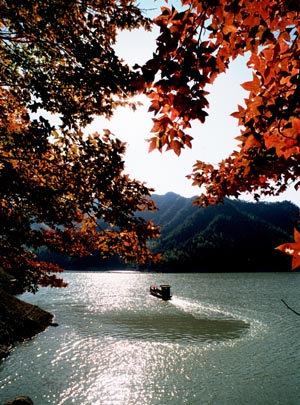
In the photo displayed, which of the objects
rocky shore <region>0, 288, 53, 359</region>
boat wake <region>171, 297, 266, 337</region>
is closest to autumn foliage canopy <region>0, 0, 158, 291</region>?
rocky shore <region>0, 288, 53, 359</region>

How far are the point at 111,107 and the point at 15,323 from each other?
27099 millimetres

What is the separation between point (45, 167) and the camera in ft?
20.2

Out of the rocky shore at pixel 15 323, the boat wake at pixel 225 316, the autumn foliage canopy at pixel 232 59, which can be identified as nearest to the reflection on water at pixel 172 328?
the boat wake at pixel 225 316

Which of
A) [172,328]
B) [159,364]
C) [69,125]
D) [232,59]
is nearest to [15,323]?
[159,364]

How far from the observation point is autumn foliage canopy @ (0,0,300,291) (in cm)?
261

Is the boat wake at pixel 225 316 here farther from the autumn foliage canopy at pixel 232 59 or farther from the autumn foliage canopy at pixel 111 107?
the autumn foliage canopy at pixel 232 59

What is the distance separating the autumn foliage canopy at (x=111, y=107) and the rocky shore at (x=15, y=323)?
69.4 ft

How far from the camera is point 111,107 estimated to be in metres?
6.16

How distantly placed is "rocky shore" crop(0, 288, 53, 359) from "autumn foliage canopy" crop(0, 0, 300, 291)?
2116 centimetres

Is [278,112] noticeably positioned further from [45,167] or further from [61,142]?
[45,167]

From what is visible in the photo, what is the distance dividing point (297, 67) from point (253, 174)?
3239 mm

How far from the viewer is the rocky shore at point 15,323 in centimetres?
2394

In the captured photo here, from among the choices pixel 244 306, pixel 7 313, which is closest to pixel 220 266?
pixel 244 306

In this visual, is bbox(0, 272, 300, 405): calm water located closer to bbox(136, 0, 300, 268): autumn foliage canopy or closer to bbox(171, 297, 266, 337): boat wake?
bbox(171, 297, 266, 337): boat wake
